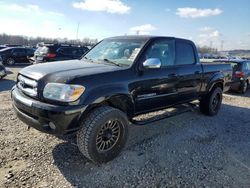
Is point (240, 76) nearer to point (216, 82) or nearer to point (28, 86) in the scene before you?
point (216, 82)

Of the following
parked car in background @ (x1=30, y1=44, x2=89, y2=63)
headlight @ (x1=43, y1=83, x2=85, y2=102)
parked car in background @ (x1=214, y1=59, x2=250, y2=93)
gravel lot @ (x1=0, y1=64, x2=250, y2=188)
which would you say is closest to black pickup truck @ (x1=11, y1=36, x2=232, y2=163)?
headlight @ (x1=43, y1=83, x2=85, y2=102)

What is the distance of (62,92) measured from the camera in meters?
3.17

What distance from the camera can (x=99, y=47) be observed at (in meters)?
5.09

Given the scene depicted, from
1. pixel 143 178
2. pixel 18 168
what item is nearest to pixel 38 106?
pixel 18 168

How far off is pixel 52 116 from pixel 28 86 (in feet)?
2.66

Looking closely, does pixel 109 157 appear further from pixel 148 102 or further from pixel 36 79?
pixel 36 79

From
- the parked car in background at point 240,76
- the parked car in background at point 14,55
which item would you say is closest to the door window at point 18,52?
the parked car in background at point 14,55

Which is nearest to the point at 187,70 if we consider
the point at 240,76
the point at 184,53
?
the point at 184,53

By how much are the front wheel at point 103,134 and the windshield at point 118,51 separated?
986mm

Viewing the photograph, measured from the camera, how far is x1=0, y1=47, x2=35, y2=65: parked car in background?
19.2 metres

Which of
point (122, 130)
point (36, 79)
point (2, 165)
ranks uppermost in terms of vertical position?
point (36, 79)

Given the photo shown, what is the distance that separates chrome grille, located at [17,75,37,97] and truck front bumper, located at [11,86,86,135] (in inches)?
4.5

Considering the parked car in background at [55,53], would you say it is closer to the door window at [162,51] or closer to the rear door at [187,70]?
the rear door at [187,70]

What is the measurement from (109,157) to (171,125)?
91.7 inches
